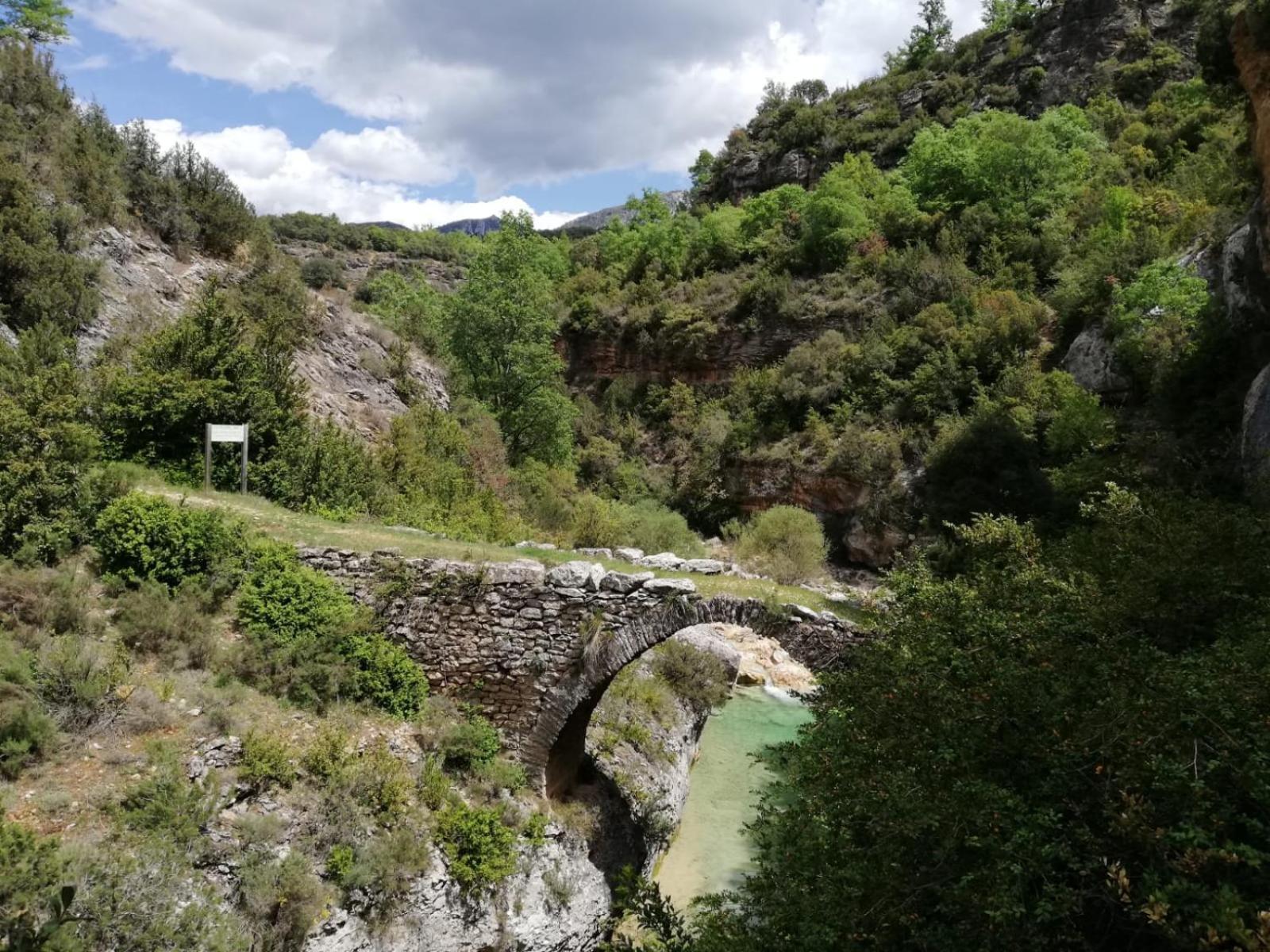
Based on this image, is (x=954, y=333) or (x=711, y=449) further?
(x=711, y=449)

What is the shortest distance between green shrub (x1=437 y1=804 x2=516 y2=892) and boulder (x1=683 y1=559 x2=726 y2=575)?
4.16 meters

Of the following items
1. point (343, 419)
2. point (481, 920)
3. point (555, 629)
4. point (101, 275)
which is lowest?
point (481, 920)

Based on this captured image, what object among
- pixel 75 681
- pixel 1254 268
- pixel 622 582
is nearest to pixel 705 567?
pixel 622 582

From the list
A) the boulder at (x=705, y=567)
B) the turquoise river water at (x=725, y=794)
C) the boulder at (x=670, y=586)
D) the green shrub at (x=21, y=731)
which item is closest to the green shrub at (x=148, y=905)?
the green shrub at (x=21, y=731)

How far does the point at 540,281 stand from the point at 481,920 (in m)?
21.0

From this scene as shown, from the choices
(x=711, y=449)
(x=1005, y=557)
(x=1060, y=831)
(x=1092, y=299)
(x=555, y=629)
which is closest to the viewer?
(x=1060, y=831)

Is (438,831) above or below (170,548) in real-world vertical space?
below

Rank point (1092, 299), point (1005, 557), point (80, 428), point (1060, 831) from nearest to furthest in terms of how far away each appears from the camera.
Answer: point (1060, 831) → point (80, 428) → point (1005, 557) → point (1092, 299)

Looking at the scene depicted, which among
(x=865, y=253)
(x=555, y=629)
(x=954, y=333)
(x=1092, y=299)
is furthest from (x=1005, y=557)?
(x=865, y=253)

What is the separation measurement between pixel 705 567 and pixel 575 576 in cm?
197

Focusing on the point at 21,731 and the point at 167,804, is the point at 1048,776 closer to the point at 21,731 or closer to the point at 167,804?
the point at 167,804

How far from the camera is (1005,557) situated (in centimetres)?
1038

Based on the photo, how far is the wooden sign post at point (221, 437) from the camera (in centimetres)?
1082

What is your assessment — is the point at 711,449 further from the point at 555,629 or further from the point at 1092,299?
the point at 555,629
